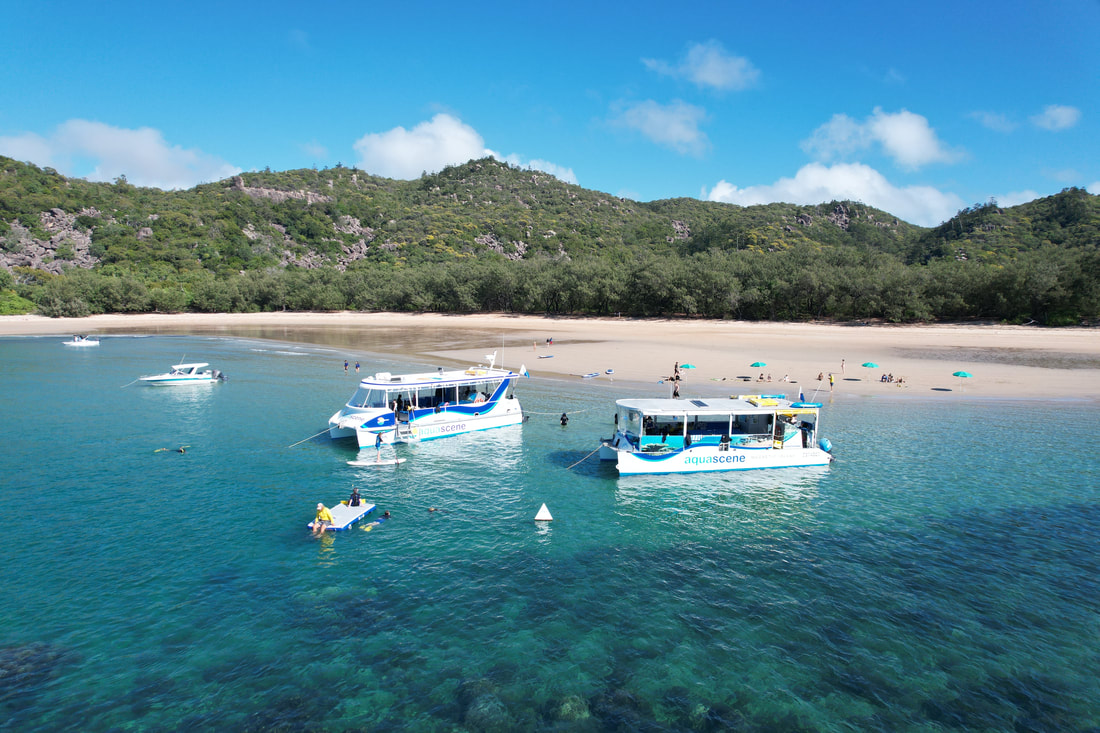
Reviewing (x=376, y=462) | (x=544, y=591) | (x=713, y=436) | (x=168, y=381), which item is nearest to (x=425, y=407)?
(x=376, y=462)

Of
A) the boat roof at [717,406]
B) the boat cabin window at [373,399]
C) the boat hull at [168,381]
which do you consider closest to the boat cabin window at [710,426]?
the boat roof at [717,406]

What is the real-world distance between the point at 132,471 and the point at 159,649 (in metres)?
16.3

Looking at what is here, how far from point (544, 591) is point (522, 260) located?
128668 mm

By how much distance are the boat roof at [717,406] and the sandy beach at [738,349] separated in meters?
14.2

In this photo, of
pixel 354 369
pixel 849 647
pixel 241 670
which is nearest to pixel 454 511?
pixel 241 670

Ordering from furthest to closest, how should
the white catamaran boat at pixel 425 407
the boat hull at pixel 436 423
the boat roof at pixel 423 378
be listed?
the boat roof at pixel 423 378 < the white catamaran boat at pixel 425 407 < the boat hull at pixel 436 423

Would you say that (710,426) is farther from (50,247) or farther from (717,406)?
(50,247)

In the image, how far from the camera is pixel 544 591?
1666 centimetres

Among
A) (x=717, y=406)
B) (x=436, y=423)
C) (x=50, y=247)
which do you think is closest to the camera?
(x=717, y=406)

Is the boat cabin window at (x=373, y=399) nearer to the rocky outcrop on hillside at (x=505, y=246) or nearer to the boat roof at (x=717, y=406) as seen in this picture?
the boat roof at (x=717, y=406)

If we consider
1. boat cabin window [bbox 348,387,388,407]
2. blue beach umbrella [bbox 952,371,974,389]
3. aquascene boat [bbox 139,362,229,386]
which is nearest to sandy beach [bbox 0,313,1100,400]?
blue beach umbrella [bbox 952,371,974,389]

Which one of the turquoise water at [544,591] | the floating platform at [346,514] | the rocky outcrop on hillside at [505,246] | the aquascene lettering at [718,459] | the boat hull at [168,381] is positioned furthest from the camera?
the rocky outcrop on hillside at [505,246]

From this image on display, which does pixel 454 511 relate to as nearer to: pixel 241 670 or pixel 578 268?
pixel 241 670

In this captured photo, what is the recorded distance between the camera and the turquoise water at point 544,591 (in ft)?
40.4
